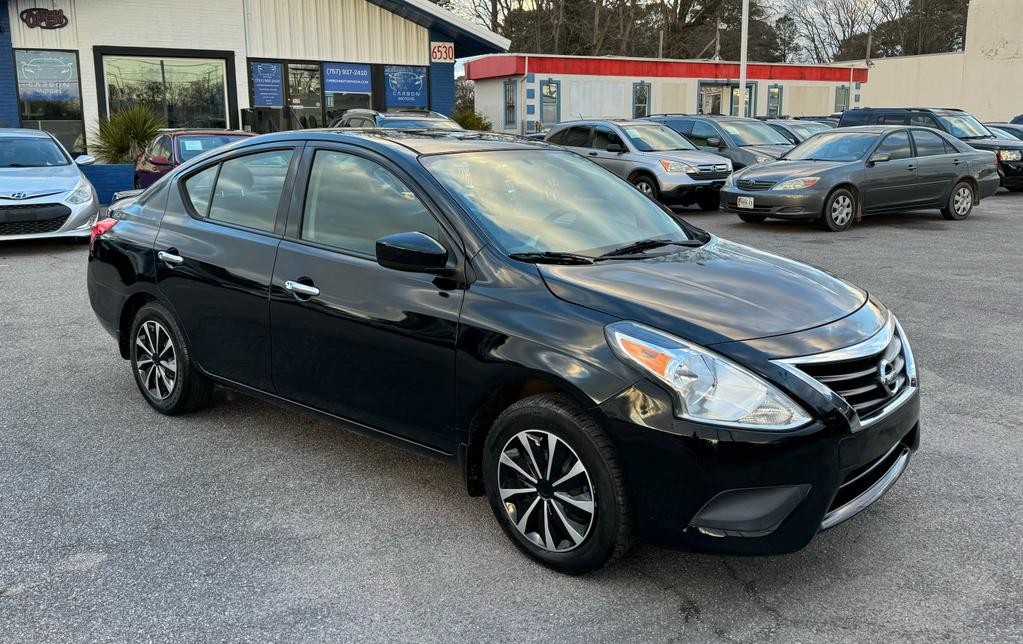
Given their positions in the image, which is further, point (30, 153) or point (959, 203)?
point (959, 203)

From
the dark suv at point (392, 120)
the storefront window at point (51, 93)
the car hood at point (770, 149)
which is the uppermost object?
the storefront window at point (51, 93)

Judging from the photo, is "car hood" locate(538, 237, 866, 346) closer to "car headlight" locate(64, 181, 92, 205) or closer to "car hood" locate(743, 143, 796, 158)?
"car headlight" locate(64, 181, 92, 205)

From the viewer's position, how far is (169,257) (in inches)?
186

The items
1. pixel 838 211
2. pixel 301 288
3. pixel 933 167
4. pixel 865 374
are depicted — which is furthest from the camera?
pixel 933 167

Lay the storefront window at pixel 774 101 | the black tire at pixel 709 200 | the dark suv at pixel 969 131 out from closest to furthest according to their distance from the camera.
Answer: the black tire at pixel 709 200 → the dark suv at pixel 969 131 → the storefront window at pixel 774 101

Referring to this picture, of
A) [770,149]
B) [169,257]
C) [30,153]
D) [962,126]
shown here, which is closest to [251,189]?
[169,257]

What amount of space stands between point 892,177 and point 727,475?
1197cm

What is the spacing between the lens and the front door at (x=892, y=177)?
13211mm

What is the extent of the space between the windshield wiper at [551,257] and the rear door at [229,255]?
4.37 feet

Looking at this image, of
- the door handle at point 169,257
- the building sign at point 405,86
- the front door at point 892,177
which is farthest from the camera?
the building sign at point 405,86

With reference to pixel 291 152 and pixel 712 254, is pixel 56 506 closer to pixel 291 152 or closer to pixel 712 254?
pixel 291 152

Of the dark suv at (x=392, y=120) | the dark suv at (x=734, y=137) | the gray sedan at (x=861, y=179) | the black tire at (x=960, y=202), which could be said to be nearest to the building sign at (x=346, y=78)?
the dark suv at (x=392, y=120)

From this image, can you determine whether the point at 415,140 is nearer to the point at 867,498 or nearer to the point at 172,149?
the point at 867,498

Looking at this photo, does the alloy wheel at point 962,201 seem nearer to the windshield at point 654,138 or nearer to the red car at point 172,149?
the windshield at point 654,138
